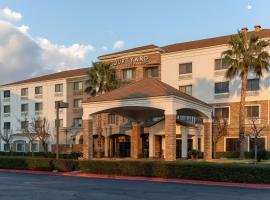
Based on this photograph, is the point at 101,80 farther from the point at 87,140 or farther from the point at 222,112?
the point at 87,140

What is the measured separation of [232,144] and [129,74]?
17.6 meters

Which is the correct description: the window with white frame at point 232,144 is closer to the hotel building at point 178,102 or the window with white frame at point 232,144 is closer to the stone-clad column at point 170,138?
the hotel building at point 178,102

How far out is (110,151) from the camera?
55094 mm

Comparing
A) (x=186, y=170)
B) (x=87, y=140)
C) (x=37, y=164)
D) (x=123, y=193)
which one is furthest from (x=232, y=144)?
(x=123, y=193)

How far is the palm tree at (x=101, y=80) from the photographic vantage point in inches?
2013

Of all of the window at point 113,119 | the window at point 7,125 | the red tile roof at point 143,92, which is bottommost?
the window at point 7,125

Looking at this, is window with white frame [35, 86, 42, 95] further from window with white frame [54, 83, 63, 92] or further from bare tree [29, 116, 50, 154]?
bare tree [29, 116, 50, 154]

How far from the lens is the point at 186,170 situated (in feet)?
74.4

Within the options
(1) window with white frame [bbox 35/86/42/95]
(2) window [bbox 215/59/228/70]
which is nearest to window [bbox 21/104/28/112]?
(1) window with white frame [bbox 35/86/42/95]

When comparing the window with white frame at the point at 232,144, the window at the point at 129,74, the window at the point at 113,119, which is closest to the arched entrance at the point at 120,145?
the window at the point at 113,119

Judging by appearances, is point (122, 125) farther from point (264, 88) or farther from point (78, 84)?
point (264, 88)

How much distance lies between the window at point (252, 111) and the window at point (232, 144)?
3277 millimetres

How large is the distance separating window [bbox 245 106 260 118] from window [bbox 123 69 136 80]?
16.8 meters

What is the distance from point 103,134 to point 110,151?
9.47 feet
